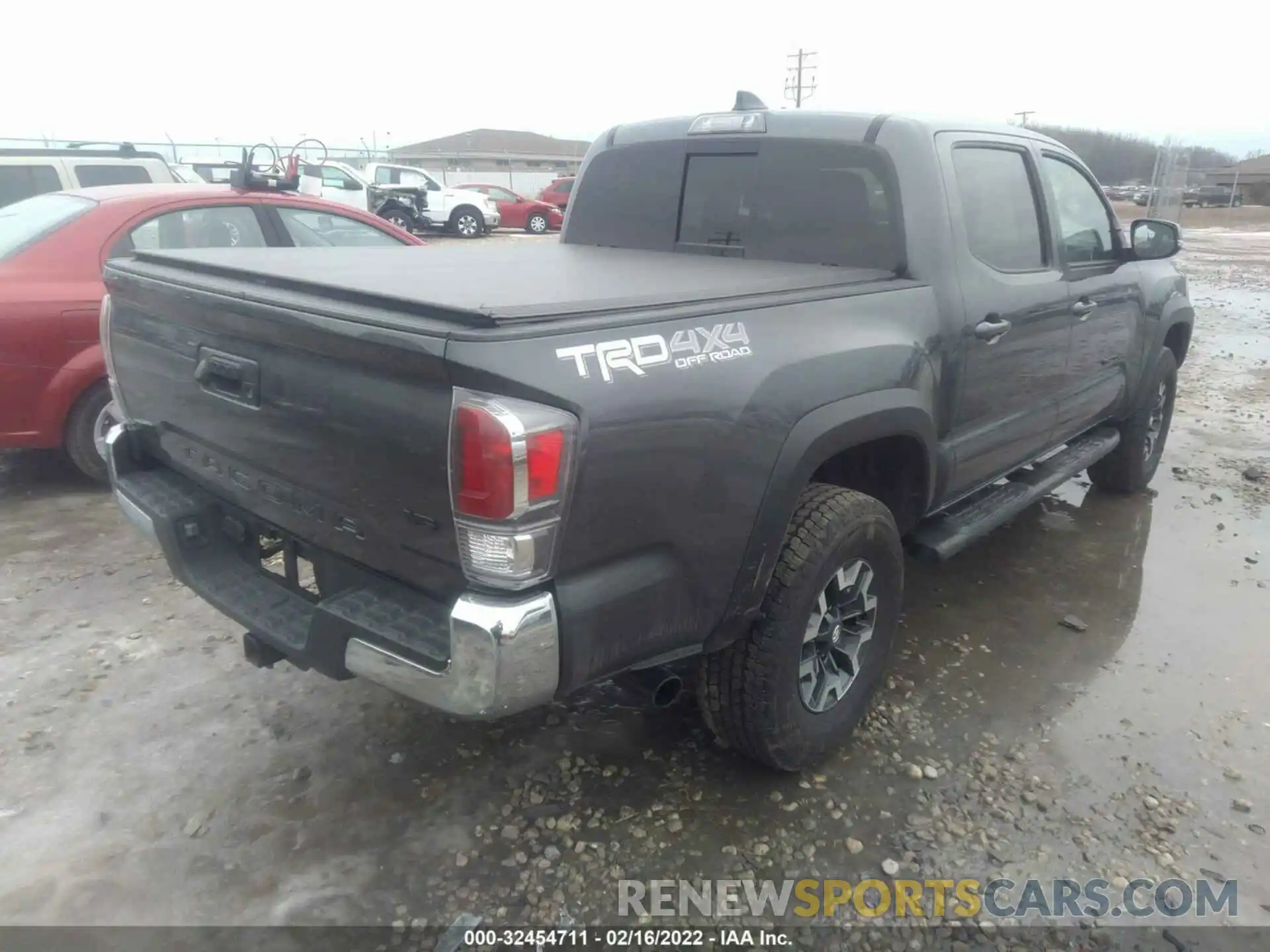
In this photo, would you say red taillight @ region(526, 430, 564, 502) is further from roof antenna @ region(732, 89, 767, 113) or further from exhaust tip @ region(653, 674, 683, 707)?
roof antenna @ region(732, 89, 767, 113)

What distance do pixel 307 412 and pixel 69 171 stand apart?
23.1ft

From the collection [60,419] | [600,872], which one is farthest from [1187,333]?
[60,419]

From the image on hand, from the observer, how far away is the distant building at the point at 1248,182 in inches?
1735

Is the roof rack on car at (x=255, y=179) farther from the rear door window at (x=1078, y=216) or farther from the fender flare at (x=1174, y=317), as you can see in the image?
the fender flare at (x=1174, y=317)

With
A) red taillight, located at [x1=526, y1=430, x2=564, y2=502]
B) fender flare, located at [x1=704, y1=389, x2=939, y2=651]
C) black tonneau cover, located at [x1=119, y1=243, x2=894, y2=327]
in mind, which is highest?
black tonneau cover, located at [x1=119, y1=243, x2=894, y2=327]

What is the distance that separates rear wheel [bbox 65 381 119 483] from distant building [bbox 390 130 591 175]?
3952 cm

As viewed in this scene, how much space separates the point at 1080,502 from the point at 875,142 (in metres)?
3.13

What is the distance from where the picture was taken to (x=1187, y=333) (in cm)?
534

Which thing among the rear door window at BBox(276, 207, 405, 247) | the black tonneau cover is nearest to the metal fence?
the rear door window at BBox(276, 207, 405, 247)

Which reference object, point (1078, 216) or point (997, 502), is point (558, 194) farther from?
point (997, 502)

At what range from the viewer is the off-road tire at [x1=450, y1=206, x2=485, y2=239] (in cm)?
2044

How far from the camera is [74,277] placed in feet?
14.9

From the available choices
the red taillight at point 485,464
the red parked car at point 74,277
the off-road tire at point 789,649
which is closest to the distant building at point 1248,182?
the red parked car at point 74,277

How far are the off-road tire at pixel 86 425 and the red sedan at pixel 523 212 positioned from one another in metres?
19.3
